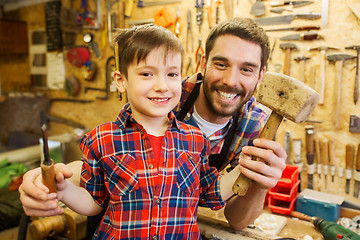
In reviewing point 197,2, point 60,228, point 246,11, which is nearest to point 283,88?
point 60,228

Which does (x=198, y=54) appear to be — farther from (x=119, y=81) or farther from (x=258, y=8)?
(x=119, y=81)

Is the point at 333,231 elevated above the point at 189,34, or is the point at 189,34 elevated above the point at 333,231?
the point at 189,34

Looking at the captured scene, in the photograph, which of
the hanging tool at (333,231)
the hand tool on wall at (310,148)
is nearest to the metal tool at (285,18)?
the hand tool on wall at (310,148)

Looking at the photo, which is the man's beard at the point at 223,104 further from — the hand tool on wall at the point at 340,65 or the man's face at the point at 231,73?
the hand tool on wall at the point at 340,65

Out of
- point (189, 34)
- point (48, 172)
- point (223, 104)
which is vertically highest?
point (189, 34)

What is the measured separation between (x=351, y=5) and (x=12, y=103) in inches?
169

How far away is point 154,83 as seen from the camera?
1008 millimetres

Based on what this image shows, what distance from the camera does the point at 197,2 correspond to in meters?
3.02

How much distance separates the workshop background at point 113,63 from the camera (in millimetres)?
2371

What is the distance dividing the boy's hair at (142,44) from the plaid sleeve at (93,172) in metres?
0.27

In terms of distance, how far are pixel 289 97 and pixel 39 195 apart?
0.81 metres

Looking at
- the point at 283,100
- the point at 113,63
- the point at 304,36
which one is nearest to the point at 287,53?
the point at 304,36

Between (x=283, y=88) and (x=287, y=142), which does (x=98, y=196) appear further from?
(x=287, y=142)

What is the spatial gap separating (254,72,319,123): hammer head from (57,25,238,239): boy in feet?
1.03
